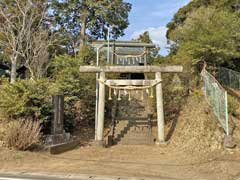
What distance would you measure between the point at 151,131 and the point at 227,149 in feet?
17.3

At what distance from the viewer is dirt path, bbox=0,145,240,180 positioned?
8914 millimetres

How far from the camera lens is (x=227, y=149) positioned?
11.4 m

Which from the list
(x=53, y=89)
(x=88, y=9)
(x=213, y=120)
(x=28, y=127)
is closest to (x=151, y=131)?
(x=213, y=120)

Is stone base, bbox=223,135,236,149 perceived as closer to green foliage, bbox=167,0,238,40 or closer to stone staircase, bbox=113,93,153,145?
stone staircase, bbox=113,93,153,145

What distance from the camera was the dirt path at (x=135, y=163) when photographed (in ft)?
29.2

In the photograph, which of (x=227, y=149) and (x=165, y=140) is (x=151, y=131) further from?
(x=227, y=149)

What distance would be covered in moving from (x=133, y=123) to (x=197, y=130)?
4.30 meters

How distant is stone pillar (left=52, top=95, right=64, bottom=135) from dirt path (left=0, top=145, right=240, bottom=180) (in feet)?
4.84

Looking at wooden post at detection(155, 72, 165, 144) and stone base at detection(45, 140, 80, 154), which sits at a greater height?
wooden post at detection(155, 72, 165, 144)

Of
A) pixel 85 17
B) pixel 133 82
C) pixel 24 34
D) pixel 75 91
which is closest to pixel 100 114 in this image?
pixel 133 82

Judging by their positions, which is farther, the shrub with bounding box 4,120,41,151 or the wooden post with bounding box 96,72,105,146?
the wooden post with bounding box 96,72,105,146

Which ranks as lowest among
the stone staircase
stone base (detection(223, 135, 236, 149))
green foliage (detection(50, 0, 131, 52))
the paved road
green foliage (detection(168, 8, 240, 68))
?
the paved road

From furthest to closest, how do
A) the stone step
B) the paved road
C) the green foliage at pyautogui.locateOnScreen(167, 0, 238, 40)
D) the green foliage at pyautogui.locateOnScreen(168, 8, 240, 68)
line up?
the green foliage at pyautogui.locateOnScreen(167, 0, 238, 40) < the green foliage at pyautogui.locateOnScreen(168, 8, 240, 68) < the stone step < the paved road

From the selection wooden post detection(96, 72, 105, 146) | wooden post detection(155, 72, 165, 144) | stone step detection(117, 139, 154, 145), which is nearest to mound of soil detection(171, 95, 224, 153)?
wooden post detection(155, 72, 165, 144)
